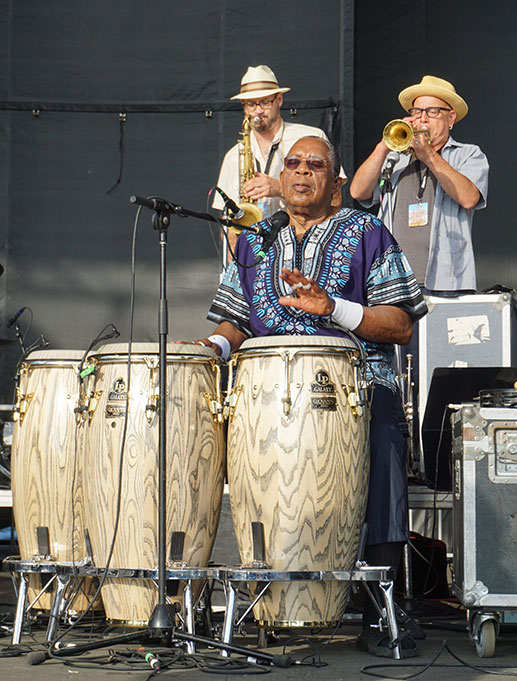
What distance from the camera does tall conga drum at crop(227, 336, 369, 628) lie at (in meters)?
2.94

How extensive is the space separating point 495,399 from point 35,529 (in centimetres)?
149

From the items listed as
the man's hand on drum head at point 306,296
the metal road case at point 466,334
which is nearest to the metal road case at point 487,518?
the man's hand on drum head at point 306,296

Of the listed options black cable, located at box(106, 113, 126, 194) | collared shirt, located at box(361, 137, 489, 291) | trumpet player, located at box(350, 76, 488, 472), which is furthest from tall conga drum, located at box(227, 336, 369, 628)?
black cable, located at box(106, 113, 126, 194)

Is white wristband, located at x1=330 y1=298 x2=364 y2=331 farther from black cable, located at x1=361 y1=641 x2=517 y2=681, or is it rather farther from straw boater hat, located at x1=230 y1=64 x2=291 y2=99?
straw boater hat, located at x1=230 y1=64 x2=291 y2=99

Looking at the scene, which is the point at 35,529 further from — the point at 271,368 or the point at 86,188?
the point at 86,188

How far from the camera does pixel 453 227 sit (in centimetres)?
521

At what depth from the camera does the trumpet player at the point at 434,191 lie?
5094 mm

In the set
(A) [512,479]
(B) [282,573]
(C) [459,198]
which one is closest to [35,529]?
→ (B) [282,573]

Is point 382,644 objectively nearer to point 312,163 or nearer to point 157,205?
point 157,205

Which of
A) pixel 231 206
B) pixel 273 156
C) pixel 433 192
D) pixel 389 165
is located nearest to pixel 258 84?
pixel 273 156

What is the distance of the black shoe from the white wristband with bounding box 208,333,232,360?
39.2 inches

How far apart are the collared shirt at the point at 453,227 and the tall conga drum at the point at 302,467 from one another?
2.21 meters

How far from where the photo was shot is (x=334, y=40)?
20.0 ft

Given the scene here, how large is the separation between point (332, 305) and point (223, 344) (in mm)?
526
